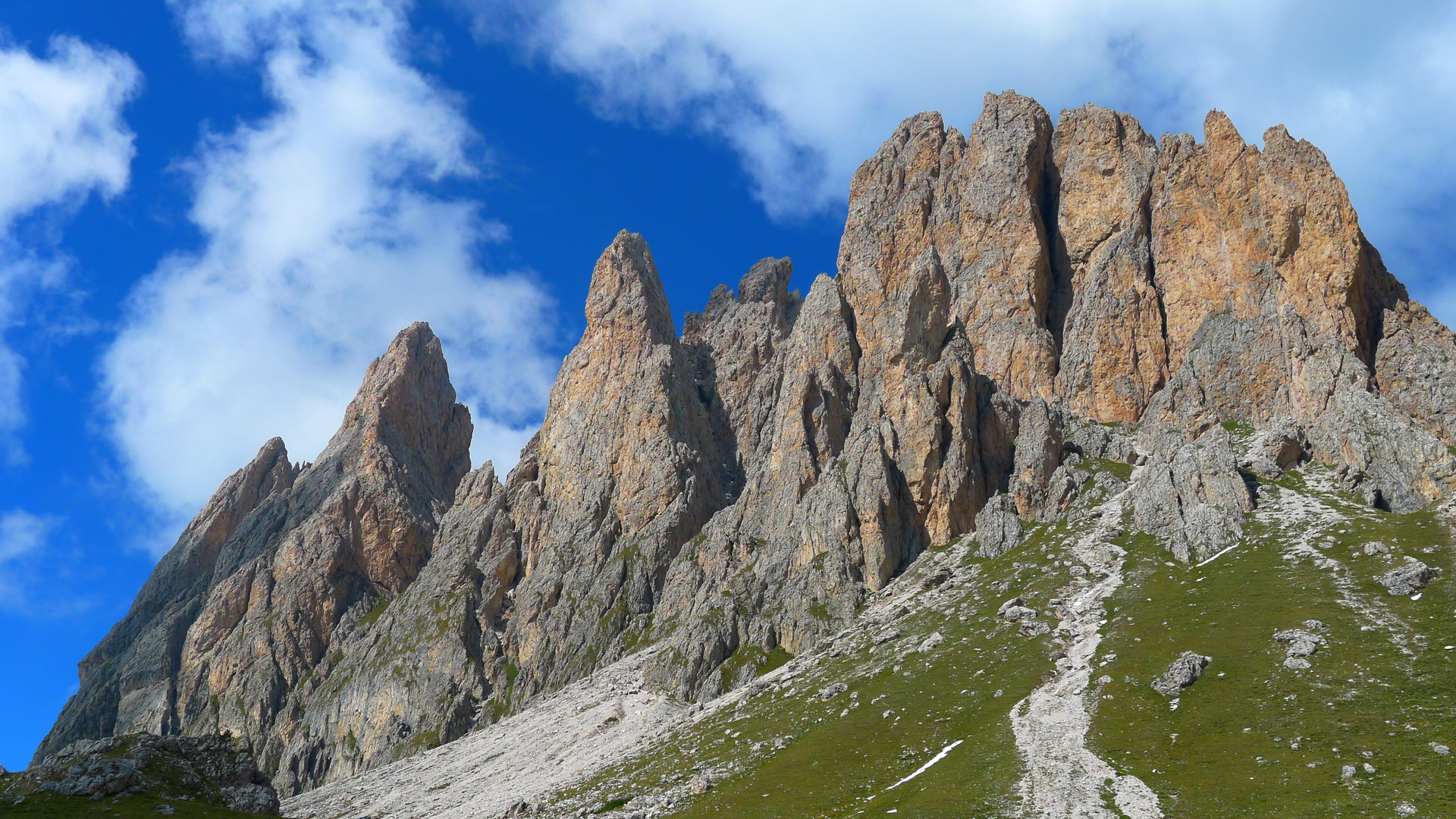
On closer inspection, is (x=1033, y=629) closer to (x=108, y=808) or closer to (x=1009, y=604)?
(x=1009, y=604)

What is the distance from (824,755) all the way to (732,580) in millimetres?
76356

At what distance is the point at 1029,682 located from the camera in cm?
9275

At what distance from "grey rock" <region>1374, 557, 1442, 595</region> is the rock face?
4440 inches

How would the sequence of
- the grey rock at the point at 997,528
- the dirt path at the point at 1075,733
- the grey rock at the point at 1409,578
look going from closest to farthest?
the dirt path at the point at 1075,733 < the grey rock at the point at 1409,578 < the grey rock at the point at 997,528

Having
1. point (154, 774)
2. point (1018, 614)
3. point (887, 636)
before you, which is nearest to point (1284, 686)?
point (1018, 614)

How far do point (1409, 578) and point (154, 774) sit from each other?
121723 mm

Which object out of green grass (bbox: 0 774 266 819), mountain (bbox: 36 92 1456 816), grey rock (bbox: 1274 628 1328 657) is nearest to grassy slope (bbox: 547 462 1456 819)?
mountain (bbox: 36 92 1456 816)

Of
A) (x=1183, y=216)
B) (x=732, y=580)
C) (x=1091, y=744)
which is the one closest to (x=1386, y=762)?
(x=1091, y=744)

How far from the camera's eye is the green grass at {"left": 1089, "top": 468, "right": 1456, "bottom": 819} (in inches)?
2350

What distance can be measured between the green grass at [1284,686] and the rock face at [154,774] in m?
78.9

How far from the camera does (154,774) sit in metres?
77.2

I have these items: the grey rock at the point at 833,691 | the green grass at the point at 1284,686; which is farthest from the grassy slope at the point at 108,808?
the green grass at the point at 1284,686

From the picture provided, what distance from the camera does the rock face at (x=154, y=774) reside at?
7225 cm

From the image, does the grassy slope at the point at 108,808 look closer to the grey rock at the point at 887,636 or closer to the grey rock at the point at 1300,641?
the grey rock at the point at 887,636
